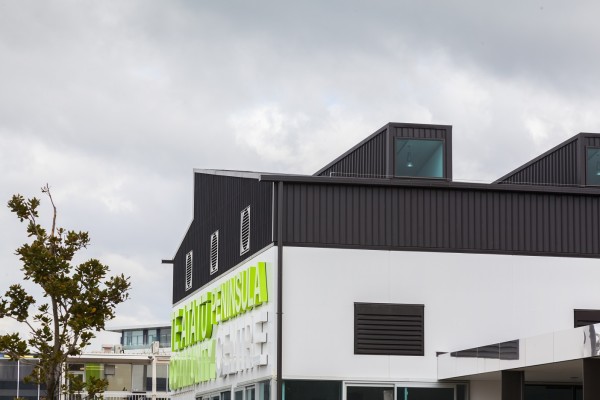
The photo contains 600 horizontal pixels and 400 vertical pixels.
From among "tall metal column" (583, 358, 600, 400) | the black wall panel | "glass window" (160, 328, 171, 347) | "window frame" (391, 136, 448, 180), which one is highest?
the black wall panel

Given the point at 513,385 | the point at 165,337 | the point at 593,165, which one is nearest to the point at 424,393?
the point at 513,385

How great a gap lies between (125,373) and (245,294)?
161 ft

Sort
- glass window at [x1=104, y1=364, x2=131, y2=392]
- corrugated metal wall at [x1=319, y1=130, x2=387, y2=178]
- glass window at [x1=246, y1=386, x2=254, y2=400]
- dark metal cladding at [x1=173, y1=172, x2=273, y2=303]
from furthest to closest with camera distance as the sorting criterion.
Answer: glass window at [x1=104, y1=364, x2=131, y2=392] → corrugated metal wall at [x1=319, y1=130, x2=387, y2=178] → glass window at [x1=246, y1=386, x2=254, y2=400] → dark metal cladding at [x1=173, y1=172, x2=273, y2=303]

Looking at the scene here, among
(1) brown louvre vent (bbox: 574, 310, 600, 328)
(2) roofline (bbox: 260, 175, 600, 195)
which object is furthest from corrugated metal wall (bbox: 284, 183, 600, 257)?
(1) brown louvre vent (bbox: 574, 310, 600, 328)

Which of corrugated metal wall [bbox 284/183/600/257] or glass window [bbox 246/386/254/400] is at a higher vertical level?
corrugated metal wall [bbox 284/183/600/257]

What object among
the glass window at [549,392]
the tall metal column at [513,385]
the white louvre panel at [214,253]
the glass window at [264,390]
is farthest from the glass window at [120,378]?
the tall metal column at [513,385]

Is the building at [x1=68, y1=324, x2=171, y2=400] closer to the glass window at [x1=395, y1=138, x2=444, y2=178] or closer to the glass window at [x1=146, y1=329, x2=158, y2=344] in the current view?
the glass window at [x1=146, y1=329, x2=158, y2=344]

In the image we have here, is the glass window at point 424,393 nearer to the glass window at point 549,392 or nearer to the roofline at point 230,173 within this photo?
the glass window at point 549,392

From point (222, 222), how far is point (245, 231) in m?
4.47

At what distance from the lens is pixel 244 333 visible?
35.1 m

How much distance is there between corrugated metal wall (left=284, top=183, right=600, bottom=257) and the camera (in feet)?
106

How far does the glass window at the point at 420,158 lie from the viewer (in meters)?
33.7

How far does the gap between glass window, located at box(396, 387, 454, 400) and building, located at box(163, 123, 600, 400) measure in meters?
0.03

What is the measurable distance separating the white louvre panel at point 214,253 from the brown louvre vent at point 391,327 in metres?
9.22
